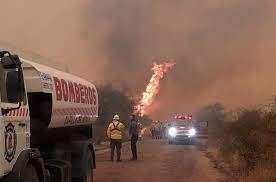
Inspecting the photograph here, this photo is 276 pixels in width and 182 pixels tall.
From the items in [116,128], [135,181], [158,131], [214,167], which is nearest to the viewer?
[135,181]

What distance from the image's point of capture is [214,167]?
20828 mm

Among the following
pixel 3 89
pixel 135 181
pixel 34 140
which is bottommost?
pixel 135 181

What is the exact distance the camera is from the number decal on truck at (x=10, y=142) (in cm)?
753

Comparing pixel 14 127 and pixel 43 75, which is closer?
pixel 14 127

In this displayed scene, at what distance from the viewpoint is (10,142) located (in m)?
7.70

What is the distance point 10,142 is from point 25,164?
1.66 feet

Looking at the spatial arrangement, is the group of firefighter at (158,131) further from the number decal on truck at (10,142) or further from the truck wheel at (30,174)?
the number decal on truck at (10,142)

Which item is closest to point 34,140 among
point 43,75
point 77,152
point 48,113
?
point 48,113

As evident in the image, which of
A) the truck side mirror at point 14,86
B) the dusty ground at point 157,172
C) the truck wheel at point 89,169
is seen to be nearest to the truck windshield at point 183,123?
the dusty ground at point 157,172

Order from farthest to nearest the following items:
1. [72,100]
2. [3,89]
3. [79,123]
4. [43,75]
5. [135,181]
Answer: [135,181] → [79,123] → [72,100] → [43,75] → [3,89]

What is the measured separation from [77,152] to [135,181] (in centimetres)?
315

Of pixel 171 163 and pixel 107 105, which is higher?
pixel 107 105

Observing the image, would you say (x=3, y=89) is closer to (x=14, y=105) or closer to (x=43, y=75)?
(x=14, y=105)

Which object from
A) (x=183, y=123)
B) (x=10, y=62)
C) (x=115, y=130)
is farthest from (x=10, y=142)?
(x=183, y=123)
